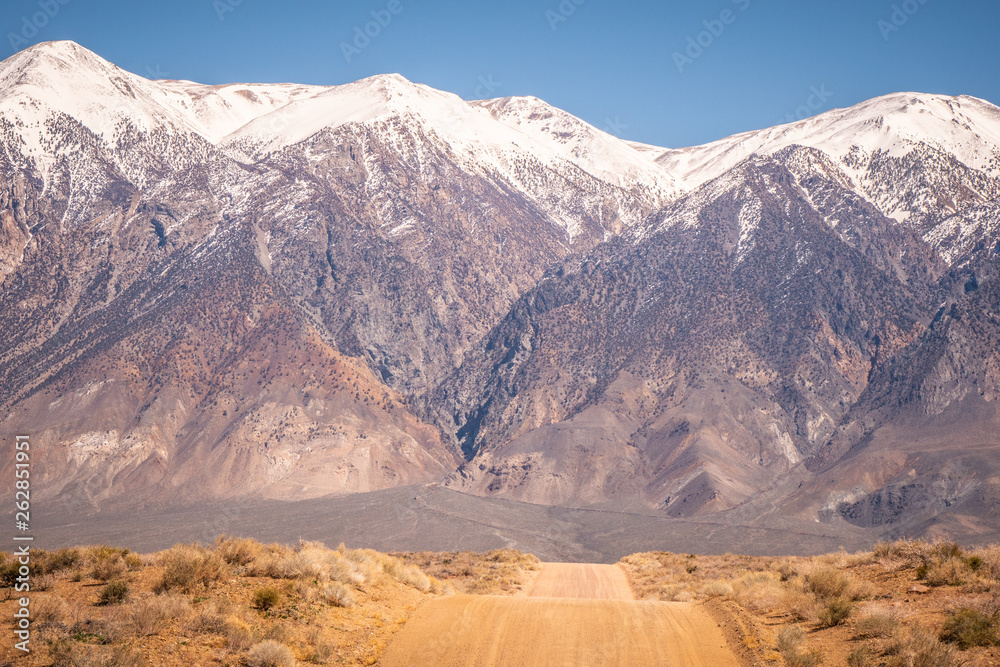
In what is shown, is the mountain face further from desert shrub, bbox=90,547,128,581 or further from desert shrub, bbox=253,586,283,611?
desert shrub, bbox=90,547,128,581

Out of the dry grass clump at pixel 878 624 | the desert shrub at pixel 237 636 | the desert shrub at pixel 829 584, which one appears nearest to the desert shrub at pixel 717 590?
the desert shrub at pixel 829 584

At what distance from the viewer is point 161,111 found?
188500 mm

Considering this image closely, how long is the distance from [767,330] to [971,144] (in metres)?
83.9

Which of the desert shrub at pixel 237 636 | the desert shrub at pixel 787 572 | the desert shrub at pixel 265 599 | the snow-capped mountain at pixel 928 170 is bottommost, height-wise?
the desert shrub at pixel 787 572

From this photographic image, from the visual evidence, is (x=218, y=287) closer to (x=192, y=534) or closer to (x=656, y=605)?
(x=192, y=534)

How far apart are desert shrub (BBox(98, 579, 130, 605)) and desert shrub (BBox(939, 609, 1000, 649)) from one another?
47.0 ft

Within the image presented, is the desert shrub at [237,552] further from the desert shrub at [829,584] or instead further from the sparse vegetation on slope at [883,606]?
the desert shrub at [829,584]

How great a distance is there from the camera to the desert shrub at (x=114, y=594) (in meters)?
15.7

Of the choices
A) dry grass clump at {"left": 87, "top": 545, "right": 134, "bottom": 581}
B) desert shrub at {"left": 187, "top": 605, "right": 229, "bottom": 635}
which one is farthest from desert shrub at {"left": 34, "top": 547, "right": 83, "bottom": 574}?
desert shrub at {"left": 187, "top": 605, "right": 229, "bottom": 635}

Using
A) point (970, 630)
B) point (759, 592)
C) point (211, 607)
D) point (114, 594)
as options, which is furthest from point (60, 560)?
point (970, 630)

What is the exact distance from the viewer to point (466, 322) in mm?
172500

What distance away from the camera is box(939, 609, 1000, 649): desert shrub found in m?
14.1

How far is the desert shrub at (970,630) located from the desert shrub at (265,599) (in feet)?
39.2

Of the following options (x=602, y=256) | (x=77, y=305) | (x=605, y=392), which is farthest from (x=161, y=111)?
(x=605, y=392)
